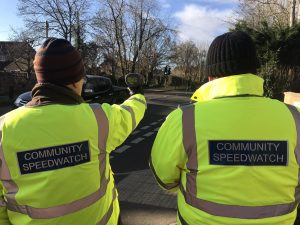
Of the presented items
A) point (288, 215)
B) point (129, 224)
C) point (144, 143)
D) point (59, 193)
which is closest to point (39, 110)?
point (59, 193)

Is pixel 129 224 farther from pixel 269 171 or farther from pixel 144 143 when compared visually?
pixel 144 143

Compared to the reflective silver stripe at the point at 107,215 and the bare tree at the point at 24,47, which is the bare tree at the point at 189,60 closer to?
the bare tree at the point at 24,47

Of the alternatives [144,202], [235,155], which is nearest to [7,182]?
[235,155]

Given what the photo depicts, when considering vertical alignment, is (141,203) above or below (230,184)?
below

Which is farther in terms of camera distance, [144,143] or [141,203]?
[144,143]

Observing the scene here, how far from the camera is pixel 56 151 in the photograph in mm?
2281

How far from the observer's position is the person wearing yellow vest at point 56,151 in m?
2.26

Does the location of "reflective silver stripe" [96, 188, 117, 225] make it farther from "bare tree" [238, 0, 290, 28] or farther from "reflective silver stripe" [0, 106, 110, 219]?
"bare tree" [238, 0, 290, 28]

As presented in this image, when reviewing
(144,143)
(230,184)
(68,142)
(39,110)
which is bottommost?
(144,143)

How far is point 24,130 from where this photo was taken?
227 centimetres

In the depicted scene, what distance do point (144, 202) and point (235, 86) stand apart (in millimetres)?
4507

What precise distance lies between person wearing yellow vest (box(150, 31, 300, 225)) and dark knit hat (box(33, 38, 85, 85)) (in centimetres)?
63

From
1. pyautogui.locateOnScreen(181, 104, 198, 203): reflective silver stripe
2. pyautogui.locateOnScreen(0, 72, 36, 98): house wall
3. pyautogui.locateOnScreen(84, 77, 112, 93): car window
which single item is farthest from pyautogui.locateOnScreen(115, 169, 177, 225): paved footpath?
pyautogui.locateOnScreen(0, 72, 36, 98): house wall

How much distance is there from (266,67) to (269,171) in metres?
14.2
